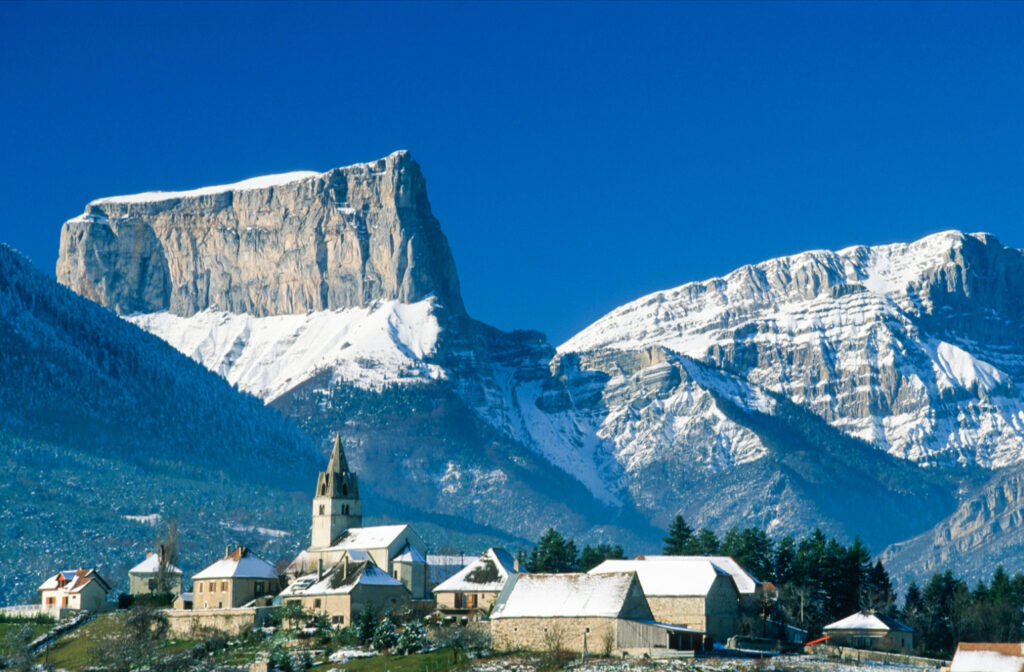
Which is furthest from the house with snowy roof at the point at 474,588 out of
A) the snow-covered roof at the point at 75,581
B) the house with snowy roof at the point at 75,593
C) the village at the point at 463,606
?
the snow-covered roof at the point at 75,581

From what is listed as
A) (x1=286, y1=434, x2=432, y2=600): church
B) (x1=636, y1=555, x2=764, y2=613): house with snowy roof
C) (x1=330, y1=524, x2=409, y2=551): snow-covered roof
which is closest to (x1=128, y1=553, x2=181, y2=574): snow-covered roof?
(x1=286, y1=434, x2=432, y2=600): church

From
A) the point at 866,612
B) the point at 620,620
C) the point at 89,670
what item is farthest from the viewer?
the point at 866,612

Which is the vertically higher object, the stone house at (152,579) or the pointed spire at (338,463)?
the pointed spire at (338,463)

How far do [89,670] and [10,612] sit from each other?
39175 millimetres

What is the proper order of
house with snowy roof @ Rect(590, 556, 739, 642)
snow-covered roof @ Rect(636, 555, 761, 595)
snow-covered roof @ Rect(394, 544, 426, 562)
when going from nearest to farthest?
house with snowy roof @ Rect(590, 556, 739, 642)
snow-covered roof @ Rect(636, 555, 761, 595)
snow-covered roof @ Rect(394, 544, 426, 562)

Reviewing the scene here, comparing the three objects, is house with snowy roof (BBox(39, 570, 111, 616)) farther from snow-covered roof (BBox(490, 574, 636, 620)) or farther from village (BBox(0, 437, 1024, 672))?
snow-covered roof (BBox(490, 574, 636, 620))

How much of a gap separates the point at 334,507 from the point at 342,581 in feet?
83.4

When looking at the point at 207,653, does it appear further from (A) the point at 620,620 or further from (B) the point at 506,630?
(A) the point at 620,620

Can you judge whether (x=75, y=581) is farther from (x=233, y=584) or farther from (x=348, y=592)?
(x=348, y=592)

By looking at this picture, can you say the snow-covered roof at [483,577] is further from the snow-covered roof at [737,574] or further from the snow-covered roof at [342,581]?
the snow-covered roof at [737,574]

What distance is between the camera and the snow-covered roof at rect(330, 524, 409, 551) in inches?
6860

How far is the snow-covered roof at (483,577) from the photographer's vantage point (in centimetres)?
15900

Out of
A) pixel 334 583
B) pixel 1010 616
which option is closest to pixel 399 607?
pixel 334 583

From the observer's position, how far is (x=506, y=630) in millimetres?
136000
